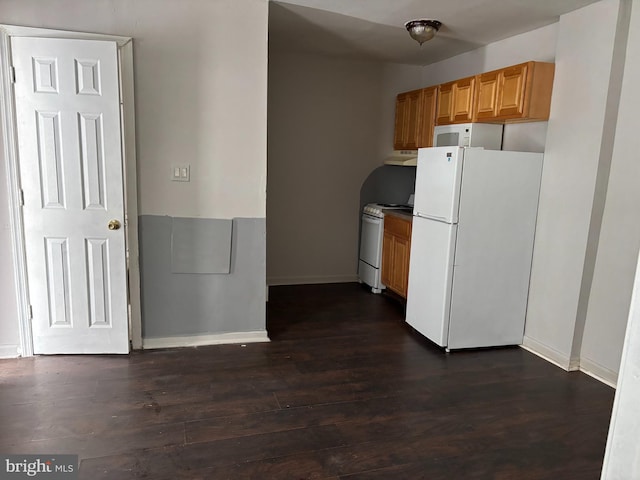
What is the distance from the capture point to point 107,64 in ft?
9.67

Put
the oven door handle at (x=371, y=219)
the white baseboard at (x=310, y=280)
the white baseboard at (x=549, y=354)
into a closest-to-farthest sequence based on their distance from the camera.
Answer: the white baseboard at (x=549, y=354)
the oven door handle at (x=371, y=219)
the white baseboard at (x=310, y=280)

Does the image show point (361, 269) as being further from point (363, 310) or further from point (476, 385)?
point (476, 385)

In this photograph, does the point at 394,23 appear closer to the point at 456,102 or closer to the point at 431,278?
the point at 456,102

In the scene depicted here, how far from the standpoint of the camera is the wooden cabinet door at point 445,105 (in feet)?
14.0

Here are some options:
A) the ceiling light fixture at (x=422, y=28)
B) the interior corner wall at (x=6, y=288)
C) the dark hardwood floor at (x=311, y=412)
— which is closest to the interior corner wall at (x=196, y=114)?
the dark hardwood floor at (x=311, y=412)

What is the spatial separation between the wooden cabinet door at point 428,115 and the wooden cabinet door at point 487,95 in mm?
684

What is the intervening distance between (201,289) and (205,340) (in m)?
0.41

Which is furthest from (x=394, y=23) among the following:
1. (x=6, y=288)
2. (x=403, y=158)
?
(x=6, y=288)

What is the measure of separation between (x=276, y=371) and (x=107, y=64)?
2349 mm

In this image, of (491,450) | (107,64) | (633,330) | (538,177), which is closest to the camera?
(633,330)

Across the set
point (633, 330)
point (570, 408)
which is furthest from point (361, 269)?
point (633, 330)

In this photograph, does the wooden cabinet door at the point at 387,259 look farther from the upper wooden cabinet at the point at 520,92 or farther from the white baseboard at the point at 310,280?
the upper wooden cabinet at the point at 520,92

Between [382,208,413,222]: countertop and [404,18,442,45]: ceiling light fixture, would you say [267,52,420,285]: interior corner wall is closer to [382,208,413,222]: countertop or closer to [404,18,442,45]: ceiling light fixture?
[382,208,413,222]: countertop

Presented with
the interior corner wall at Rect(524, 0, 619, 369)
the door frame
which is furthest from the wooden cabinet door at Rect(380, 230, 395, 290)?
the door frame
